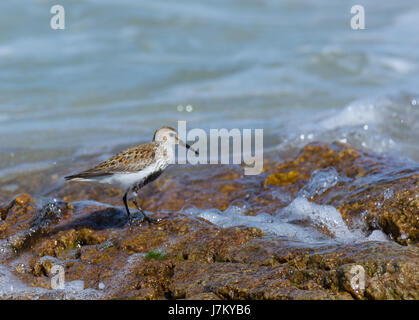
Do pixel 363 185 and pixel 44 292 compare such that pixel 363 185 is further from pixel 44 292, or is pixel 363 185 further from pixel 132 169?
pixel 44 292

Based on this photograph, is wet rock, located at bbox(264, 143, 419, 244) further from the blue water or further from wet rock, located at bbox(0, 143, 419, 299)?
the blue water

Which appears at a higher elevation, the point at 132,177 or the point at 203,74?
the point at 203,74

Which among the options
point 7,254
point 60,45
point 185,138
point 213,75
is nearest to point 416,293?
point 7,254

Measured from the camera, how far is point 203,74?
19.4m

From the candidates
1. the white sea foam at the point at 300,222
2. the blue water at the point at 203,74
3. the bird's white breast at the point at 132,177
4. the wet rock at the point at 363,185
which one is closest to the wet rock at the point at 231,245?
the wet rock at the point at 363,185

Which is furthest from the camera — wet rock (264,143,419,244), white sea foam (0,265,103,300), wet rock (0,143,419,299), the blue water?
the blue water

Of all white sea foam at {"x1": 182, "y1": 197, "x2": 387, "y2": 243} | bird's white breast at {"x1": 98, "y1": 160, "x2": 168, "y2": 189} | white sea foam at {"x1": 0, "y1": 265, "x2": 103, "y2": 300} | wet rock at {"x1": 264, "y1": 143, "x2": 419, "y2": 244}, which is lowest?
white sea foam at {"x1": 0, "y1": 265, "x2": 103, "y2": 300}

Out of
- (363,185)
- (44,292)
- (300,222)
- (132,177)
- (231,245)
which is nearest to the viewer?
(44,292)

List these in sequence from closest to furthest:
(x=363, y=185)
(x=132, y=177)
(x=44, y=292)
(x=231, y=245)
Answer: (x=44, y=292) < (x=231, y=245) < (x=132, y=177) < (x=363, y=185)

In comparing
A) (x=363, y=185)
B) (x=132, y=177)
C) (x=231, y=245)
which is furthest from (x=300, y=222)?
(x=132, y=177)

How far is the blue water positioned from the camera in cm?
1334

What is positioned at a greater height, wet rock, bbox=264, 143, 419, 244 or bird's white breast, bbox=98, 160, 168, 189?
bird's white breast, bbox=98, 160, 168, 189

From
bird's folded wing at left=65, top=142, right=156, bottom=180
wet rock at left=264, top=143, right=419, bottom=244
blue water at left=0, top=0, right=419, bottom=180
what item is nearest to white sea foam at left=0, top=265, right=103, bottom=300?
bird's folded wing at left=65, top=142, right=156, bottom=180

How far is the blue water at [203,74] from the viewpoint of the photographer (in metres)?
13.3
